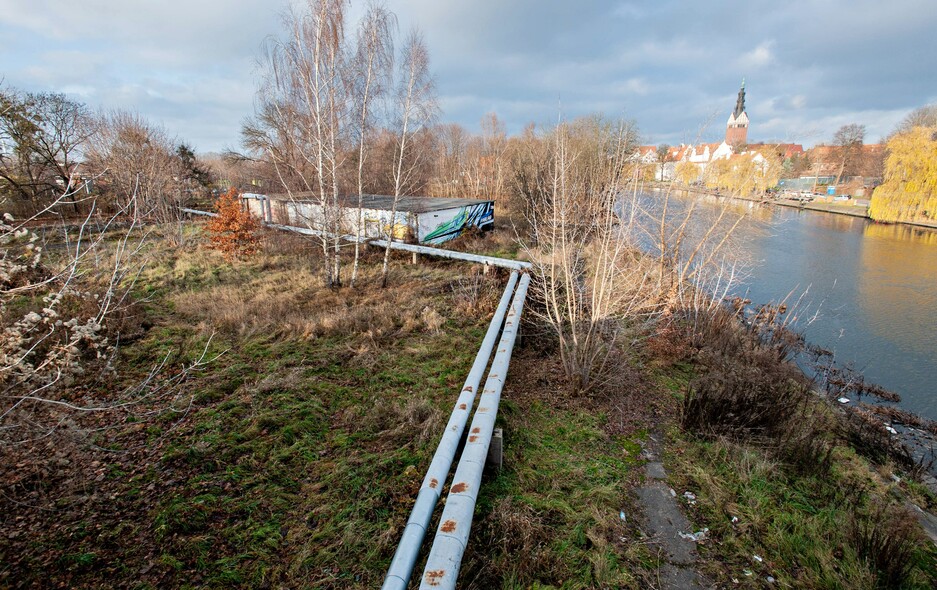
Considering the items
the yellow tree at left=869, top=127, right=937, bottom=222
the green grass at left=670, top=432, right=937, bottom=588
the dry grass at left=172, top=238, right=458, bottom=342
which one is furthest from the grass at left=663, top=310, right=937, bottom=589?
the yellow tree at left=869, top=127, right=937, bottom=222

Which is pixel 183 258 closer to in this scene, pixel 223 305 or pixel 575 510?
pixel 223 305

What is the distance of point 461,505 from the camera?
3.00 m

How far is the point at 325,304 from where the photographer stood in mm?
9812

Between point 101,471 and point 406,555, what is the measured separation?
3657 millimetres

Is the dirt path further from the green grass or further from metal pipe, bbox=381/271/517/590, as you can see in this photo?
metal pipe, bbox=381/271/517/590

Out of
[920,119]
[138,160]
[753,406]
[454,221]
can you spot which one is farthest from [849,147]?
[138,160]

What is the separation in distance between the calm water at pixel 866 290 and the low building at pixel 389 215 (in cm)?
912

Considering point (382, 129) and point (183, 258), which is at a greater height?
point (382, 129)

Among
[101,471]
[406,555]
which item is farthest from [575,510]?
[101,471]

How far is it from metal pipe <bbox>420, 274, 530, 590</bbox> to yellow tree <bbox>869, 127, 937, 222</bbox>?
39857 millimetres

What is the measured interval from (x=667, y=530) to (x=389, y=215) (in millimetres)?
15090

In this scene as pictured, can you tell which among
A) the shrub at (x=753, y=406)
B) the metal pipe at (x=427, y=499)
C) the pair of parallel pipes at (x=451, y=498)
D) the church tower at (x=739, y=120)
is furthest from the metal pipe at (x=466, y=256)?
the church tower at (x=739, y=120)

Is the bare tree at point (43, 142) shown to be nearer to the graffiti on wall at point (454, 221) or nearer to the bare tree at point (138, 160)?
the bare tree at point (138, 160)

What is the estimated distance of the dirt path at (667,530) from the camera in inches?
126
